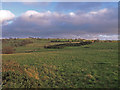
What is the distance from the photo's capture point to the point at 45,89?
12.1m

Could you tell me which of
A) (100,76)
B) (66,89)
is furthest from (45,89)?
→ (100,76)

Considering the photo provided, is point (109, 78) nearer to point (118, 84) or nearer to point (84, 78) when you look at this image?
point (118, 84)

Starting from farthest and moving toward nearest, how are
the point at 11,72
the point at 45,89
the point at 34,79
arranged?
the point at 11,72, the point at 34,79, the point at 45,89

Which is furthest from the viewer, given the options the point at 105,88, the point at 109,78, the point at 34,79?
the point at 34,79

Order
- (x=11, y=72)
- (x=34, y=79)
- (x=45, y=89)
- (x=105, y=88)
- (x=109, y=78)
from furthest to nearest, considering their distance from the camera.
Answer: (x=11, y=72), (x=34, y=79), (x=109, y=78), (x=45, y=89), (x=105, y=88)

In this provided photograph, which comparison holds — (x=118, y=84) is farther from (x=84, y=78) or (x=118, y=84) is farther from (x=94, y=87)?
(x=84, y=78)

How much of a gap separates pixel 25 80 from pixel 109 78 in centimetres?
951

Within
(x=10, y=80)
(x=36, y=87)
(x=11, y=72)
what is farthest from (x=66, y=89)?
(x=11, y=72)

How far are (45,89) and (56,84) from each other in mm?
1281

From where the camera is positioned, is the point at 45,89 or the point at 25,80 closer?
the point at 45,89

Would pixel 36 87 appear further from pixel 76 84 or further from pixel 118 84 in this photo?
pixel 118 84

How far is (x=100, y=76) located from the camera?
1372cm

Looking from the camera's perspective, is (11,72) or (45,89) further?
(11,72)

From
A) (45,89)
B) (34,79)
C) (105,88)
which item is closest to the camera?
(105,88)
